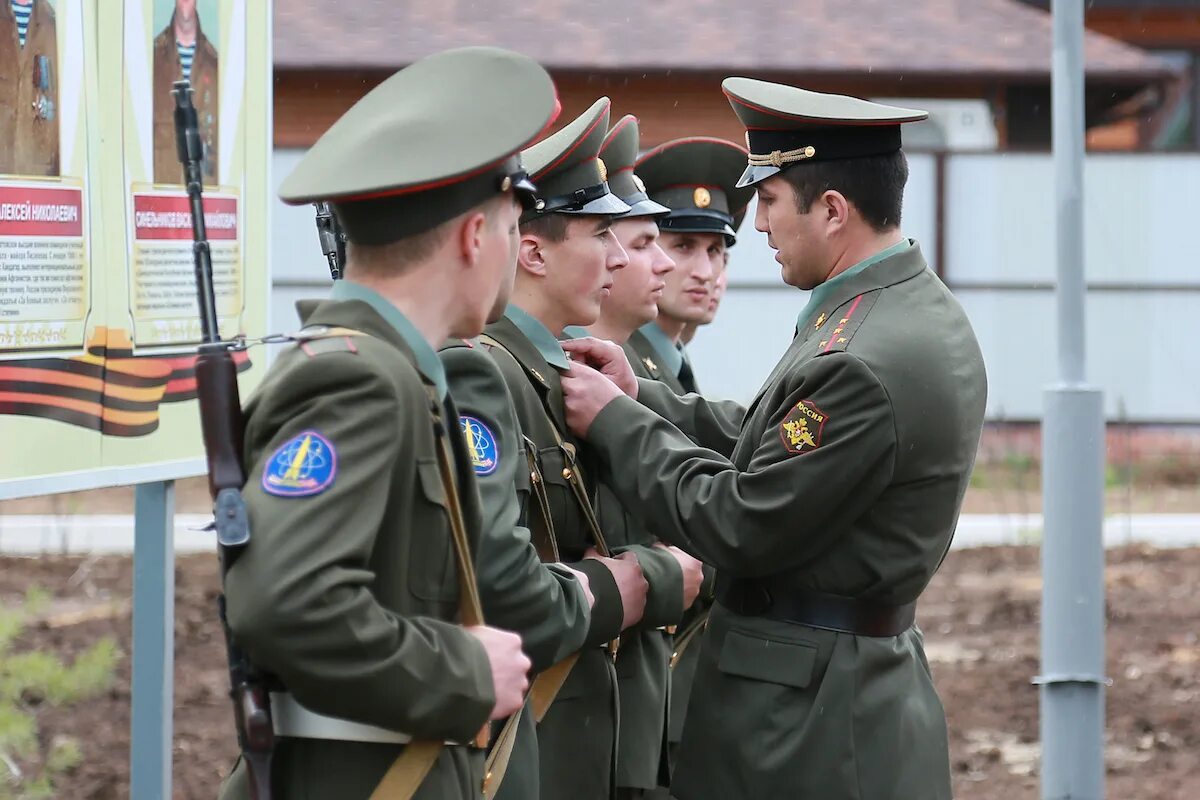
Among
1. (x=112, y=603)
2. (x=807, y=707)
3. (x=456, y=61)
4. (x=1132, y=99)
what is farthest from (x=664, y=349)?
(x=1132, y=99)

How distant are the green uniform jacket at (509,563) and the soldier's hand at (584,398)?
0.48m

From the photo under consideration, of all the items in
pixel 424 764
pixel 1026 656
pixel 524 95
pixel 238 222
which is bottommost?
pixel 1026 656

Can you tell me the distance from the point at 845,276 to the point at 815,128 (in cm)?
30

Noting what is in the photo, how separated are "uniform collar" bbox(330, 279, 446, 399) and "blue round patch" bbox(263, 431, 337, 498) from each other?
0.89 feet

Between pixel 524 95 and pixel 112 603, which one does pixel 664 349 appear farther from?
pixel 112 603

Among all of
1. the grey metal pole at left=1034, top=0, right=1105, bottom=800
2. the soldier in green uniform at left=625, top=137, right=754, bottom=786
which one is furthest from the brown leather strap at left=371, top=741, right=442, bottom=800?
the grey metal pole at left=1034, top=0, right=1105, bottom=800

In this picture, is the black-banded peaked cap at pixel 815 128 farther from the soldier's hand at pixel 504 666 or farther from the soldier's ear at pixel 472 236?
the soldier's hand at pixel 504 666

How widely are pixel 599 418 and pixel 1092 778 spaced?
7.94ft

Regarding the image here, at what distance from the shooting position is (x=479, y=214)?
2.33 meters

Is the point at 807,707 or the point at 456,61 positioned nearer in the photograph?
the point at 456,61

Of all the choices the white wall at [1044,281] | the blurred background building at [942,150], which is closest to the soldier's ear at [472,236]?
the blurred background building at [942,150]

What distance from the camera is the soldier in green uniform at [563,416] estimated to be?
3291mm

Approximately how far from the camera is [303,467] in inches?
80.6

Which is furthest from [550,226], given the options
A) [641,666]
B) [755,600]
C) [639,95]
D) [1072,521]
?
[639,95]
